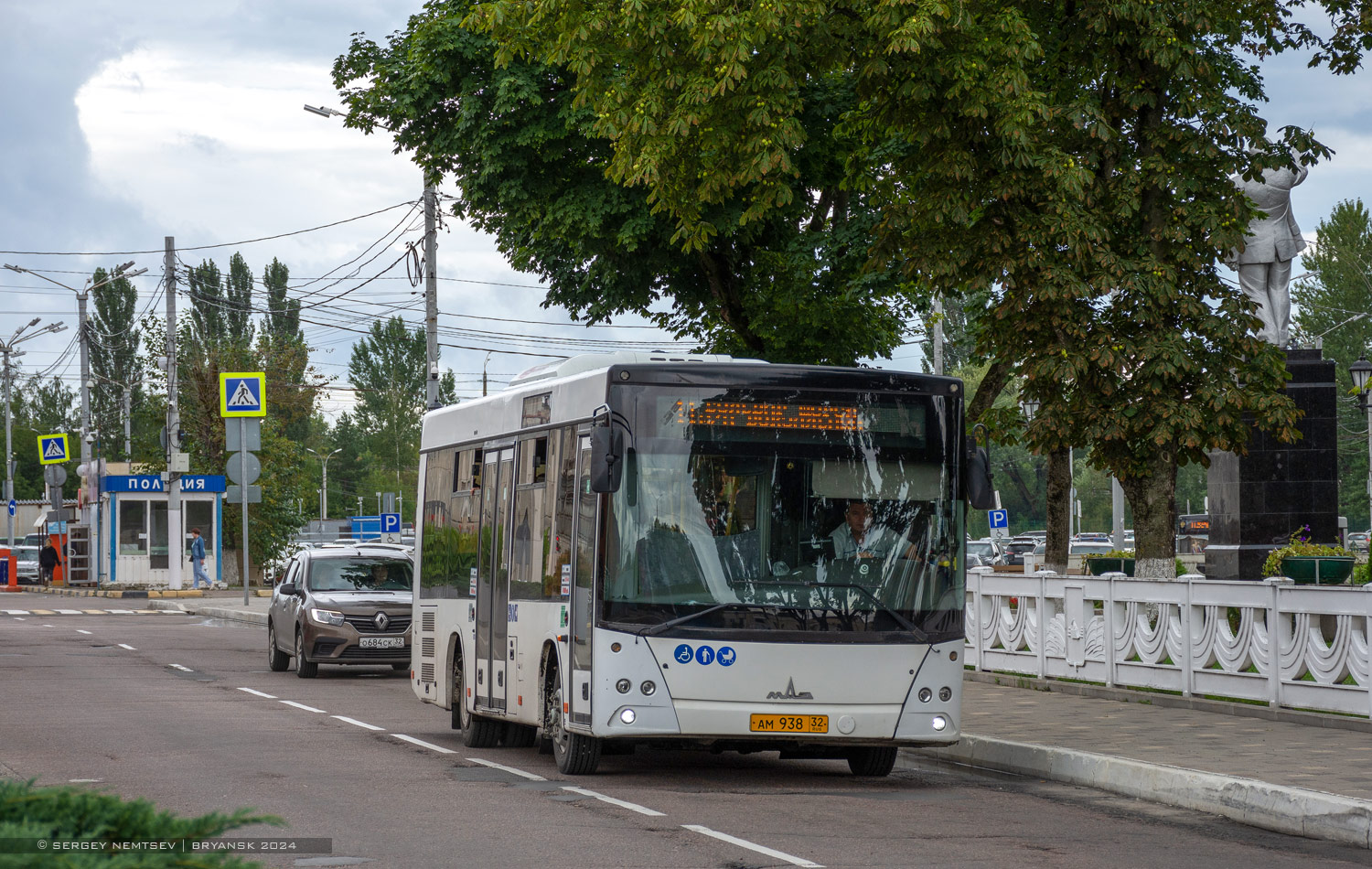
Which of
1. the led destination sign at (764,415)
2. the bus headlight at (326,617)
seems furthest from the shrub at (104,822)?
the bus headlight at (326,617)

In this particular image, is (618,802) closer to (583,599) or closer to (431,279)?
(583,599)

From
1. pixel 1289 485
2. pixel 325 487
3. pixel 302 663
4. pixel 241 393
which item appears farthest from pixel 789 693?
pixel 325 487

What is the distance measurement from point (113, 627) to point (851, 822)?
29213mm

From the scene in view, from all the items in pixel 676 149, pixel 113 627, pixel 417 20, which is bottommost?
pixel 113 627

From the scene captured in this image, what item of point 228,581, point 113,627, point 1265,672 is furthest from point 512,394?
point 228,581

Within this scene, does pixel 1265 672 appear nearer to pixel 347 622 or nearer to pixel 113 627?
pixel 347 622

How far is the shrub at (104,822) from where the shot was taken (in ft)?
12.8

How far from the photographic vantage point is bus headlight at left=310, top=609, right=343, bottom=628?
2337 cm

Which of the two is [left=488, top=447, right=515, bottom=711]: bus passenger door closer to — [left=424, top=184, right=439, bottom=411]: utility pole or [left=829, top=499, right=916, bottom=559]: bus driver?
[left=829, top=499, right=916, bottom=559]: bus driver

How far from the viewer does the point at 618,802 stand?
36.5 ft

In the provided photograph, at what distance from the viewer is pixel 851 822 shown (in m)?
10.4

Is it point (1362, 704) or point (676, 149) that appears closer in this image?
point (1362, 704)

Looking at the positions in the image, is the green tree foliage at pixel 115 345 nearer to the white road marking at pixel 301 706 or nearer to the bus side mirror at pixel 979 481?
the white road marking at pixel 301 706

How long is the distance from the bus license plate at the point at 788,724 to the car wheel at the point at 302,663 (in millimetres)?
12946
